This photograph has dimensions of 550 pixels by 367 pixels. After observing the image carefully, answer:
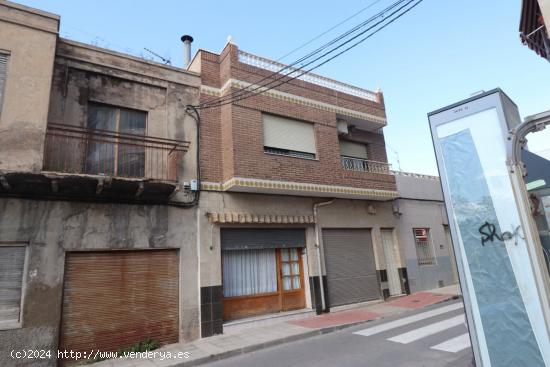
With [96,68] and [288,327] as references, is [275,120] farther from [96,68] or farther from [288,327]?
[288,327]

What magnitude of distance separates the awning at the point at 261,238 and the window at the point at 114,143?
2.95 m

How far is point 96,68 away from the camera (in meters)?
8.59

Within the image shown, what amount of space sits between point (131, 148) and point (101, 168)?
0.91 metres

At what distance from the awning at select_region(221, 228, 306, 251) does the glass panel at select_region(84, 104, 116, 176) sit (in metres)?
3.48

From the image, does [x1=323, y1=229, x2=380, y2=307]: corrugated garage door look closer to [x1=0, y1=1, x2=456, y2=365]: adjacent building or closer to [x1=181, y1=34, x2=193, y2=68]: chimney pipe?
[x1=0, y1=1, x2=456, y2=365]: adjacent building

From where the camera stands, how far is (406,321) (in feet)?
28.7

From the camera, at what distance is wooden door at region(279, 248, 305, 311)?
408 inches

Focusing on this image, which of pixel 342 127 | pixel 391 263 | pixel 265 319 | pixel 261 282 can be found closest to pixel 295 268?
pixel 261 282

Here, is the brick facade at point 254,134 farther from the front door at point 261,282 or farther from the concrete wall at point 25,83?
the concrete wall at point 25,83

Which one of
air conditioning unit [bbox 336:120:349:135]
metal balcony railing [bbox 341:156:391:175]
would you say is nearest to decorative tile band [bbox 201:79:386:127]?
air conditioning unit [bbox 336:120:349:135]

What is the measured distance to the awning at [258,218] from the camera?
9.12 meters

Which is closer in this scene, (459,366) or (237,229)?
(459,366)

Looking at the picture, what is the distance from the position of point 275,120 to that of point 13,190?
6.96 meters

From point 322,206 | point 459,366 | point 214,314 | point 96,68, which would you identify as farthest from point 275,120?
point 459,366
